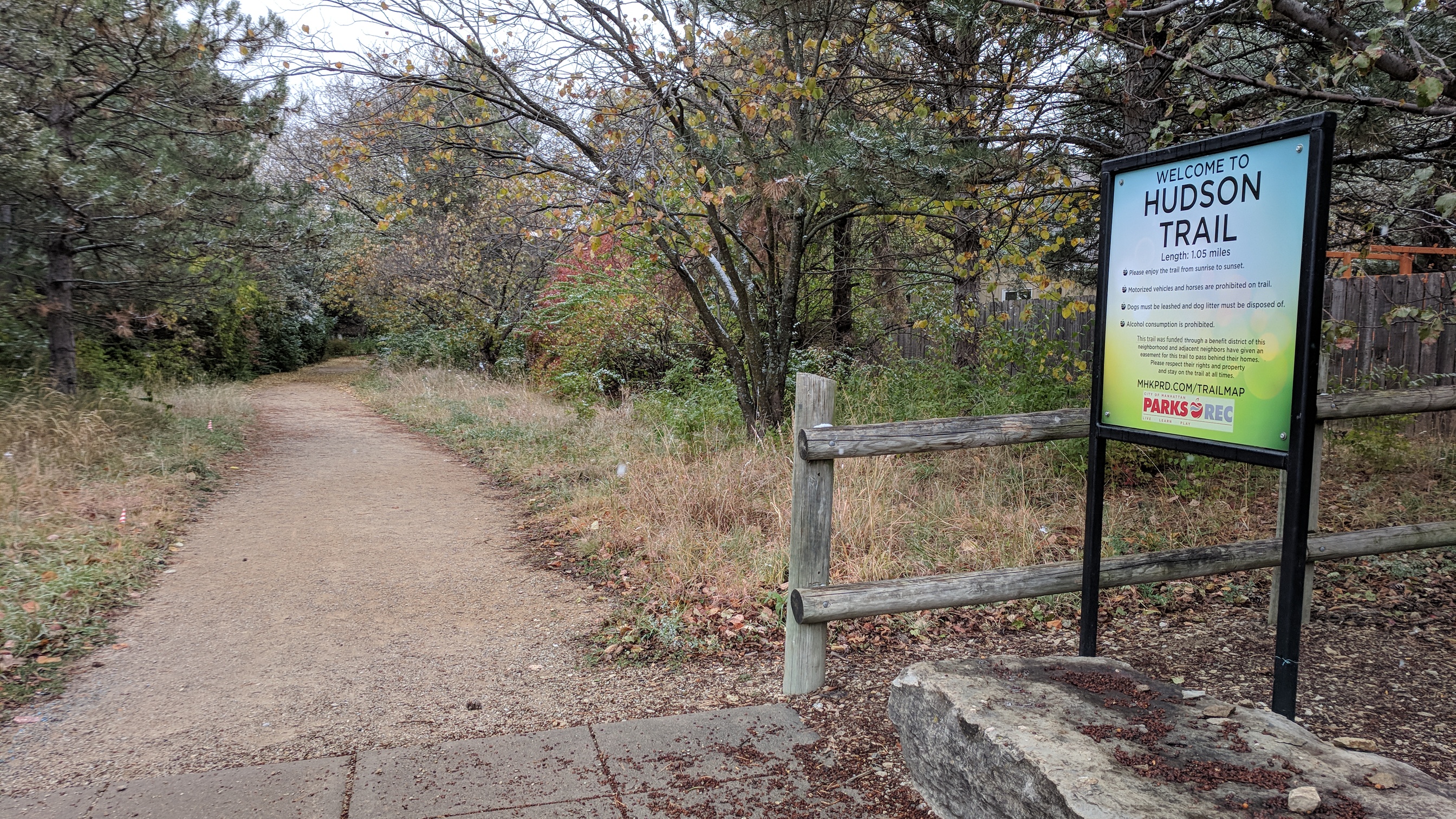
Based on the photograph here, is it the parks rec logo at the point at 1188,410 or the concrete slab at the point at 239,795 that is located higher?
the parks rec logo at the point at 1188,410

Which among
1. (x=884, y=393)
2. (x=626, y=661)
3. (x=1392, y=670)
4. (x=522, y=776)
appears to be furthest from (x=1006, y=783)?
(x=884, y=393)

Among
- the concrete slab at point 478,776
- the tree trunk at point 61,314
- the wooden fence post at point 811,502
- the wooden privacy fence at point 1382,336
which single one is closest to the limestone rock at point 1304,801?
the wooden fence post at point 811,502

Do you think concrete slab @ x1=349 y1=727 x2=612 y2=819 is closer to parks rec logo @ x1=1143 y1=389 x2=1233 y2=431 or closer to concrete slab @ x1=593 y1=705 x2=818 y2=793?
concrete slab @ x1=593 y1=705 x2=818 y2=793

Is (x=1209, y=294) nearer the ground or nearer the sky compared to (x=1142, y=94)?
nearer the ground

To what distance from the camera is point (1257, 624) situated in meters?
4.81

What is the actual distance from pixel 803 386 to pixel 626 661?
5.78 feet

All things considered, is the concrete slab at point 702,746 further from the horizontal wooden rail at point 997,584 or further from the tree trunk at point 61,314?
the tree trunk at point 61,314

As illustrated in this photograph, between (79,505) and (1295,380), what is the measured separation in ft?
26.8

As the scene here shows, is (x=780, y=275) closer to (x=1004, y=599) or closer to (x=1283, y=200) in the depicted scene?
(x=1004, y=599)

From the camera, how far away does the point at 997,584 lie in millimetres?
3744

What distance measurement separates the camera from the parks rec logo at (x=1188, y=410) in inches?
113

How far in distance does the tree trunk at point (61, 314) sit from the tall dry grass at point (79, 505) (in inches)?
14.3

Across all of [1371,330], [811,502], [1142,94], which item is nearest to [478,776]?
[811,502]

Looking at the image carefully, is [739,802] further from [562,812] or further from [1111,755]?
[1111,755]
